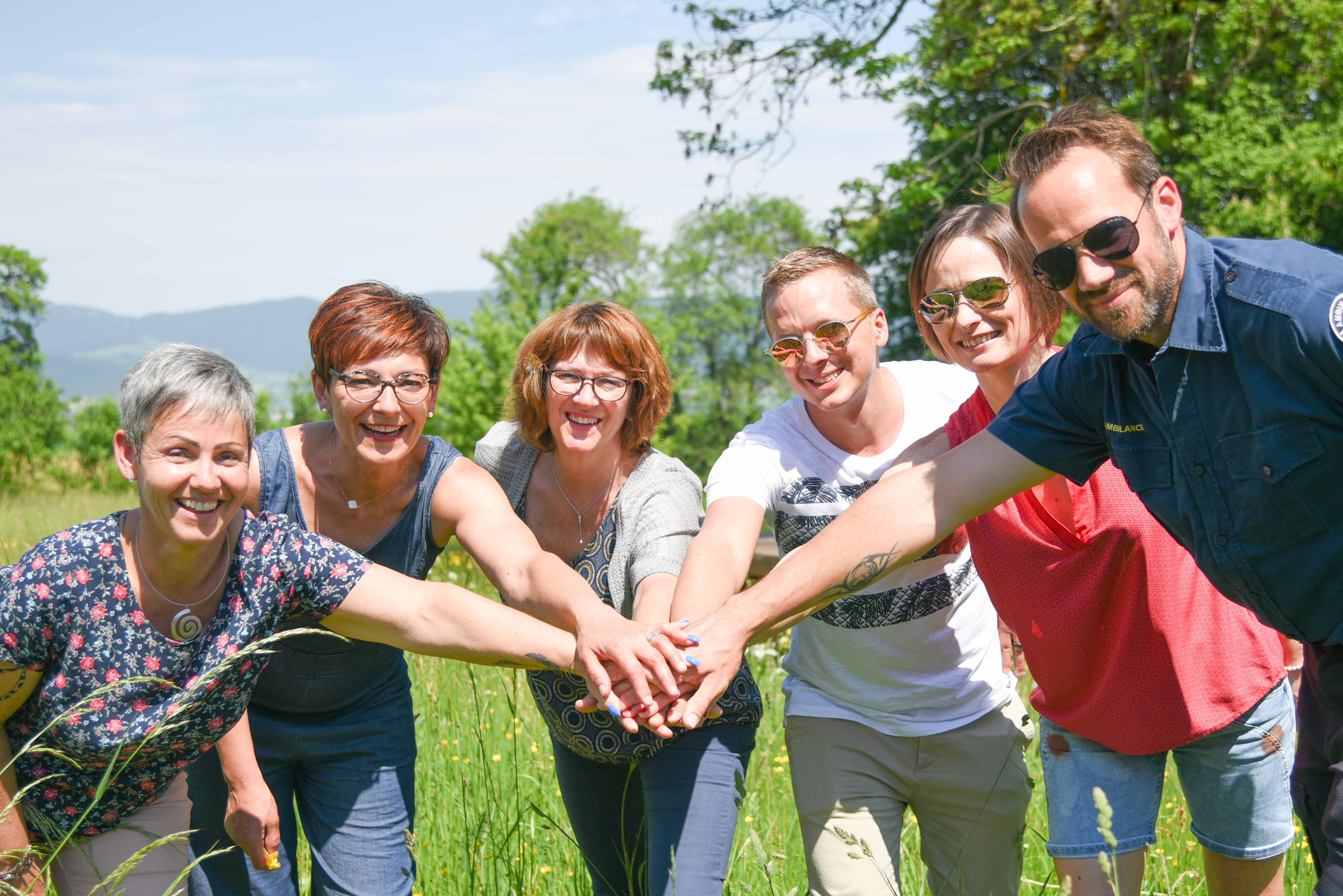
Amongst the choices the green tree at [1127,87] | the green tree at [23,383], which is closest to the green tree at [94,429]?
the green tree at [23,383]

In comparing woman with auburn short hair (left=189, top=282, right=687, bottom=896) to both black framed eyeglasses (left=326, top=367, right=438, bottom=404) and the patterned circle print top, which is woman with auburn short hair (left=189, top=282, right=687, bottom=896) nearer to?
black framed eyeglasses (left=326, top=367, right=438, bottom=404)

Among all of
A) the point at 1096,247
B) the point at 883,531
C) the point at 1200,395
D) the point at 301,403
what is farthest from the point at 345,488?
the point at 301,403

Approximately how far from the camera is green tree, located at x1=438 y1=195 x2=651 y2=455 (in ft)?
37.8

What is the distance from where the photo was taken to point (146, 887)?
2469 millimetres

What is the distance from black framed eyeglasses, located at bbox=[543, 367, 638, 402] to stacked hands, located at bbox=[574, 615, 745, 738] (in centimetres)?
63

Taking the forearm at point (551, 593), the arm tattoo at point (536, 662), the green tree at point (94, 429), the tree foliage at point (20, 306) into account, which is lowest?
the arm tattoo at point (536, 662)

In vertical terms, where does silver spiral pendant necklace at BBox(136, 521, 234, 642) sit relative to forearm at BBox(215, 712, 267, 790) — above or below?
above

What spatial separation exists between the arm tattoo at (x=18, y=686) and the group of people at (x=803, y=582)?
0.01m

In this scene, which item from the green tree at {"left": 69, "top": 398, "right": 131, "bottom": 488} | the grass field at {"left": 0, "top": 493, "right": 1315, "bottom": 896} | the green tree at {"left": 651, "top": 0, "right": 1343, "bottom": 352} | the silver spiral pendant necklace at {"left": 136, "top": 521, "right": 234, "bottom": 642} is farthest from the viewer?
the green tree at {"left": 69, "top": 398, "right": 131, "bottom": 488}

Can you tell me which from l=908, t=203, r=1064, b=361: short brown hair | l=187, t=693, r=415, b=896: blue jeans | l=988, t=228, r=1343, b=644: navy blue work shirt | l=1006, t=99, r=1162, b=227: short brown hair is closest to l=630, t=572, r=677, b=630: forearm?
l=187, t=693, r=415, b=896: blue jeans

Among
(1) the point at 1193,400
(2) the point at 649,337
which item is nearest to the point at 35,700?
(2) the point at 649,337

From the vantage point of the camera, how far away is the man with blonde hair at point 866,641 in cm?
273

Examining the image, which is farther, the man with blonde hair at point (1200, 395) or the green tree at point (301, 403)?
the green tree at point (301, 403)

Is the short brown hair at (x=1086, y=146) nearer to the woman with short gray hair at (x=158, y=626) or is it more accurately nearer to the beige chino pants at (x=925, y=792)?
the beige chino pants at (x=925, y=792)
